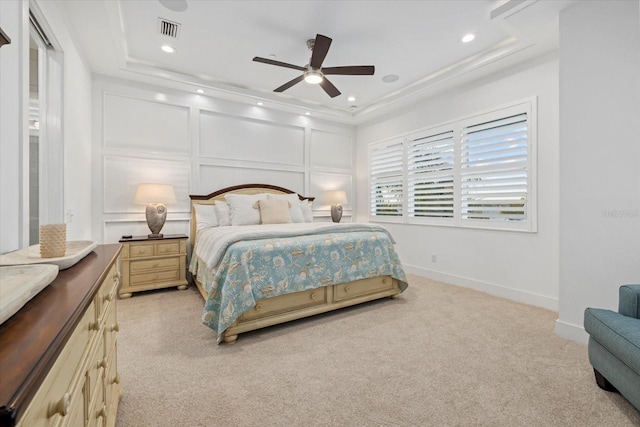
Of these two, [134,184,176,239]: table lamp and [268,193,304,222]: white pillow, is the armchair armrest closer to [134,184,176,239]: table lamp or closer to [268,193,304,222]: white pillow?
[268,193,304,222]: white pillow

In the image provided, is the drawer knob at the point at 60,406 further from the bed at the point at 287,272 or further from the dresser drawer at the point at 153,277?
the dresser drawer at the point at 153,277

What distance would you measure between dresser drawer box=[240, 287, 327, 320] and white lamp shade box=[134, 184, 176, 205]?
6.46 feet

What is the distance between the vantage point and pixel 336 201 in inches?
203

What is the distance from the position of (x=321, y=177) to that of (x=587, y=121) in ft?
12.3

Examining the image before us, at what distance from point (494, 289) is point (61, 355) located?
13.0 feet

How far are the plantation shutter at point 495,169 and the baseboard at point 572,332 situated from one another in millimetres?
1248

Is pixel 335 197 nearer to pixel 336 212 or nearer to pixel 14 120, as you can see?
pixel 336 212

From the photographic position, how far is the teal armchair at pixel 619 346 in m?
1.44

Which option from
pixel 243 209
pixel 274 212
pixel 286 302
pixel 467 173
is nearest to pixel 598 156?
pixel 467 173

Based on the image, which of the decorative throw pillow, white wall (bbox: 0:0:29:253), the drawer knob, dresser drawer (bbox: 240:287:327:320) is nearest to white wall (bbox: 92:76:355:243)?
the decorative throw pillow

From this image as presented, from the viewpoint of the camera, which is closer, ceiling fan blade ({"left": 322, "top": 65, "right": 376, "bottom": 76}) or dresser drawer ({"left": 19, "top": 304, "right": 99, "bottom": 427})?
dresser drawer ({"left": 19, "top": 304, "right": 99, "bottom": 427})

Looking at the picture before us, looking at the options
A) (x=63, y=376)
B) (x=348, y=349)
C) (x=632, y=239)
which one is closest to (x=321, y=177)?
(x=348, y=349)

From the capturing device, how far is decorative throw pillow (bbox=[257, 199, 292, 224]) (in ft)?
13.0

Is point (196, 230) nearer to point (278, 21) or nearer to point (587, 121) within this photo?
point (278, 21)
